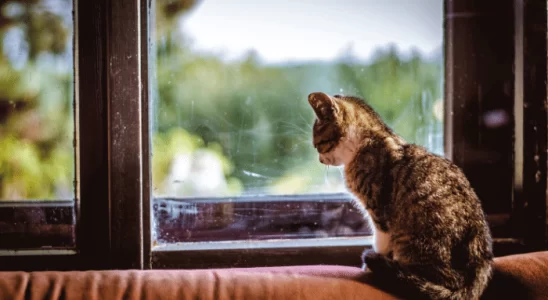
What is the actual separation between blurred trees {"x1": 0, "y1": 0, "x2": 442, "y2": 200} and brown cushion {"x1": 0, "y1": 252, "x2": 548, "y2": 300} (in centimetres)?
35

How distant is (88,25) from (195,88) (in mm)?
331

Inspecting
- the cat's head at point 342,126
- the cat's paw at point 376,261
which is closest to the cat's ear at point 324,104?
the cat's head at point 342,126

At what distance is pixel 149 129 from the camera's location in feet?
3.96

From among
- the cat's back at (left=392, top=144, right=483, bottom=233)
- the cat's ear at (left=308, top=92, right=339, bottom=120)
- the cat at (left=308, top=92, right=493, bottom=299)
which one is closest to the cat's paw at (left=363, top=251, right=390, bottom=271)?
the cat at (left=308, top=92, right=493, bottom=299)

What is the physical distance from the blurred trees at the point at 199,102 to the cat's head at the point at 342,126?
17 cm

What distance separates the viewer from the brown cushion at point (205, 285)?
91 cm

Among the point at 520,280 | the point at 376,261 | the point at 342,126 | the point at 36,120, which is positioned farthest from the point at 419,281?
the point at 36,120

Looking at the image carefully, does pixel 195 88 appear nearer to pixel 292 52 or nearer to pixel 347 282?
pixel 292 52

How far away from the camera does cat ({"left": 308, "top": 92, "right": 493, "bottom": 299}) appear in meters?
0.98

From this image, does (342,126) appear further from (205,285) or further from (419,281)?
(205,285)

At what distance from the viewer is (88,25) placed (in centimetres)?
115

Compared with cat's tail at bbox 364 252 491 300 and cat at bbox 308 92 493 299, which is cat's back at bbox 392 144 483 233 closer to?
cat at bbox 308 92 493 299

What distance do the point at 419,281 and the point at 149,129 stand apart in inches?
31.5

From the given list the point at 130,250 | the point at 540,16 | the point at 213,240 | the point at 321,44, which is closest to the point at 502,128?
the point at 540,16
